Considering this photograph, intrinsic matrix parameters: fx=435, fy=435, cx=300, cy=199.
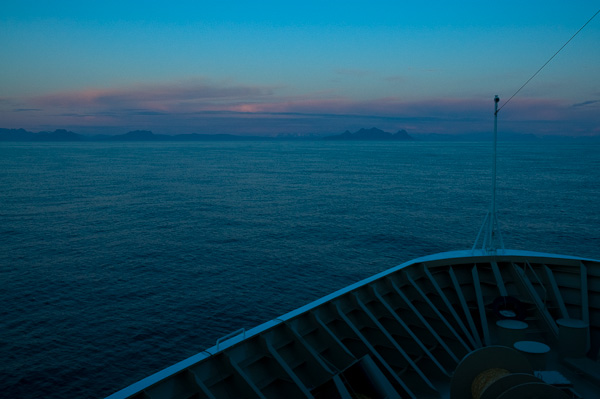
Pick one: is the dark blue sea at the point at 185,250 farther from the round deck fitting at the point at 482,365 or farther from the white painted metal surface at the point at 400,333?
the round deck fitting at the point at 482,365

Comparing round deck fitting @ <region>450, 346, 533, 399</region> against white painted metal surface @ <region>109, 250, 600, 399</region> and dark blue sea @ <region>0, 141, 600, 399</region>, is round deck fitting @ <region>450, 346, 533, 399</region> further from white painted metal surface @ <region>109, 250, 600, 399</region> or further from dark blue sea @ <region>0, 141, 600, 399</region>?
dark blue sea @ <region>0, 141, 600, 399</region>

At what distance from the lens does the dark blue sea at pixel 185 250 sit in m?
25.1

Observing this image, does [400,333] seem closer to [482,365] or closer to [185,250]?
[482,365]

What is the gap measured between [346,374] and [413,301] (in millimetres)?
5570

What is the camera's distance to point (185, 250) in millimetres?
44031

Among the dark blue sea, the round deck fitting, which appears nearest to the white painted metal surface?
the round deck fitting

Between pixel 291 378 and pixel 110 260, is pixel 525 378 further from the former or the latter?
pixel 110 260

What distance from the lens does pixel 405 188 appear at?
9056cm

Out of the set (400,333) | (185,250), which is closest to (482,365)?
(400,333)

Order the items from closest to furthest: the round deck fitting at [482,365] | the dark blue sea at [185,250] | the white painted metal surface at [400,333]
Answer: the round deck fitting at [482,365] < the white painted metal surface at [400,333] < the dark blue sea at [185,250]

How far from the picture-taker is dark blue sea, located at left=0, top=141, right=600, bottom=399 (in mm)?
25109

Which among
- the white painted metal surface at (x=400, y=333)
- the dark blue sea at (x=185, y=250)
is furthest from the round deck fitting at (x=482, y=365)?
the dark blue sea at (x=185, y=250)

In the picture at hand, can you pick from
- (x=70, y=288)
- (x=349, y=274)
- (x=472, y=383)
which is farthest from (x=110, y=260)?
(x=472, y=383)

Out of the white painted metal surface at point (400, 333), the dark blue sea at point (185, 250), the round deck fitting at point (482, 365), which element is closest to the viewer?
the round deck fitting at point (482, 365)
